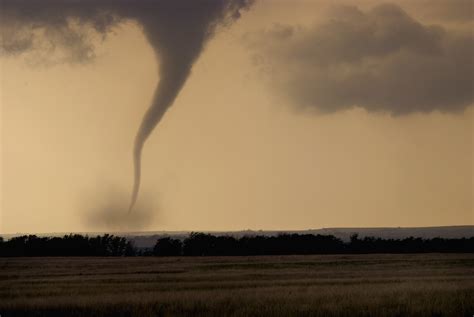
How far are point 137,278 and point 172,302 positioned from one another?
56.0ft

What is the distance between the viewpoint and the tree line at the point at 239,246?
103 m

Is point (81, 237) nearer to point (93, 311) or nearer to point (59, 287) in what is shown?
point (59, 287)

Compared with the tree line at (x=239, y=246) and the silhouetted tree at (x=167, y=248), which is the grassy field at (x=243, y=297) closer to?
the tree line at (x=239, y=246)

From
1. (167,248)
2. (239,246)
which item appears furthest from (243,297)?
(167,248)

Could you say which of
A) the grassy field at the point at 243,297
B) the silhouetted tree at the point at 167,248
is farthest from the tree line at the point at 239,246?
the grassy field at the point at 243,297

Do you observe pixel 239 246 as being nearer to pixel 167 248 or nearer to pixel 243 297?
pixel 167 248

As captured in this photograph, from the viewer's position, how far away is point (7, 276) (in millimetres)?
46250

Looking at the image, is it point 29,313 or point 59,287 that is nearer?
point 29,313

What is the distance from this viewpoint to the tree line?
339ft

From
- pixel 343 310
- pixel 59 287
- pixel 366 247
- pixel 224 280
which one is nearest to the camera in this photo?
pixel 343 310

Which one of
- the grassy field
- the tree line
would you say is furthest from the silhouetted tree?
the grassy field

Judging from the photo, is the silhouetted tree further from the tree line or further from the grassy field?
the grassy field

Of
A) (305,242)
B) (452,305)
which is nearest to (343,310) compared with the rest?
(452,305)

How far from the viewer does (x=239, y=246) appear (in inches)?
4213
